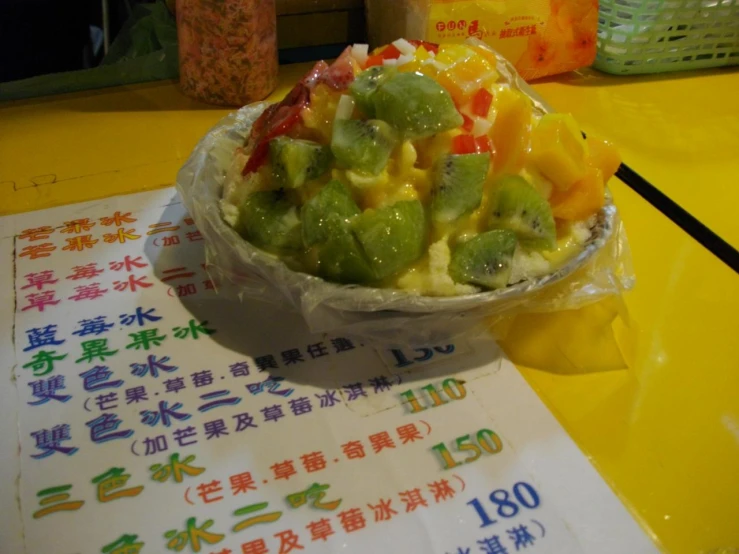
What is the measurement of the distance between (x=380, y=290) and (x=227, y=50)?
81 centimetres

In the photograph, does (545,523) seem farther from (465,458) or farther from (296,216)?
(296,216)

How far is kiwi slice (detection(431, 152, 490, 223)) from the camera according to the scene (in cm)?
74

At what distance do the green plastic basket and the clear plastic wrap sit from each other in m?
0.86

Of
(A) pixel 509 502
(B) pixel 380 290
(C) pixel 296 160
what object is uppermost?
(C) pixel 296 160

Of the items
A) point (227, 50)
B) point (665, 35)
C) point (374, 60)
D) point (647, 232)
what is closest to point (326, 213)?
point (374, 60)

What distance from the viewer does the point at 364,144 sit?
747mm

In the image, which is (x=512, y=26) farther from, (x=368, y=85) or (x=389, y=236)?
(x=389, y=236)

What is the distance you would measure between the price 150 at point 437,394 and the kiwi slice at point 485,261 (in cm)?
12

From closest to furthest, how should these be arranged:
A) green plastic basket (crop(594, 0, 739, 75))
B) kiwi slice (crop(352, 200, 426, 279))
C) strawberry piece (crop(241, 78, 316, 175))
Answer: kiwi slice (crop(352, 200, 426, 279)) < strawberry piece (crop(241, 78, 316, 175)) < green plastic basket (crop(594, 0, 739, 75))

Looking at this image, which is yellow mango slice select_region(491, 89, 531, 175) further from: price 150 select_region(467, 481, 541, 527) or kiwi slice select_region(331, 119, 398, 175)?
price 150 select_region(467, 481, 541, 527)

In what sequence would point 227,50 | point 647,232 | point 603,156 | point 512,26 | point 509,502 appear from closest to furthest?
1. point 509,502
2. point 603,156
3. point 647,232
4. point 227,50
5. point 512,26

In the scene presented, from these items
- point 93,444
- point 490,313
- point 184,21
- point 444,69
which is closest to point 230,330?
point 93,444

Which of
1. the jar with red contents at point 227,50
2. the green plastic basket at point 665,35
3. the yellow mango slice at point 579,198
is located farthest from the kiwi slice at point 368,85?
the green plastic basket at point 665,35

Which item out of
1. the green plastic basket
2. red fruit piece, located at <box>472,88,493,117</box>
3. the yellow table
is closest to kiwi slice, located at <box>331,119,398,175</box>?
red fruit piece, located at <box>472,88,493,117</box>
